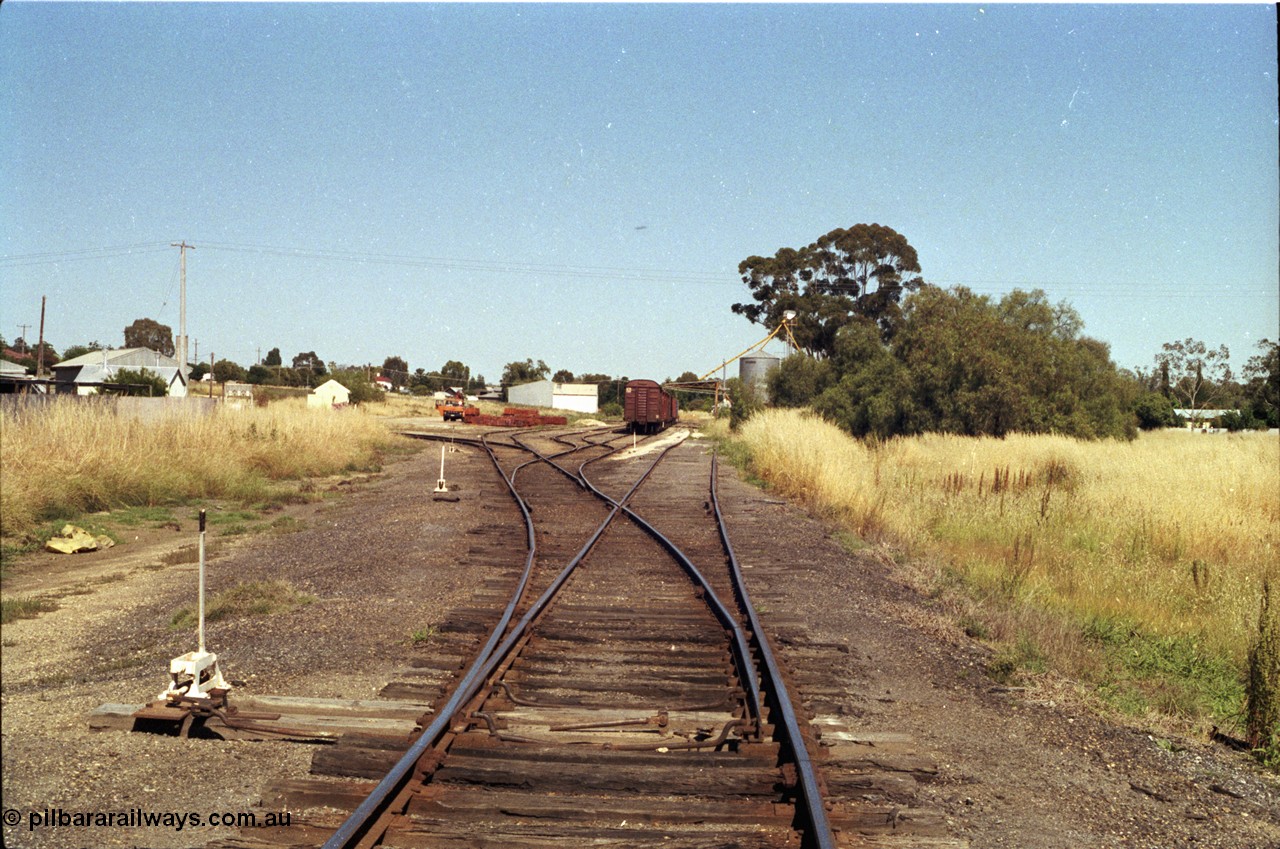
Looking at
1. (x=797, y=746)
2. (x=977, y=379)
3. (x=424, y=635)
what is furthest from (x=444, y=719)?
(x=977, y=379)

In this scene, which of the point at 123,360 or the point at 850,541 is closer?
the point at 850,541

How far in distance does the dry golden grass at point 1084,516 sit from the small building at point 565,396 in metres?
83.1

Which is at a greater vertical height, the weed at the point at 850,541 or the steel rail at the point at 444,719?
the steel rail at the point at 444,719

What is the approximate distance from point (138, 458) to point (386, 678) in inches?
522

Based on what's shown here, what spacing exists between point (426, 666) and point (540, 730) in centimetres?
157

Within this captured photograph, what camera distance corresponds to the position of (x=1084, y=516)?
15.5 meters

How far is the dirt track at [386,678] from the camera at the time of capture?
14.6 feet

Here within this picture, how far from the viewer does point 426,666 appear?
6.42m

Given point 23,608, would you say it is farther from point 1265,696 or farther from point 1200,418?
point 1200,418

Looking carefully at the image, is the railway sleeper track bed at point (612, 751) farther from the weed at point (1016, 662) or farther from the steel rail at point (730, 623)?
the weed at point (1016, 662)


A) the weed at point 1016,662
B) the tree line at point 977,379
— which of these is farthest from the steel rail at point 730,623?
the tree line at point 977,379

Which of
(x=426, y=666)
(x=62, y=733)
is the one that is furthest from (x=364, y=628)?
(x=62, y=733)

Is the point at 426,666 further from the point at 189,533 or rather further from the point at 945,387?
the point at 945,387

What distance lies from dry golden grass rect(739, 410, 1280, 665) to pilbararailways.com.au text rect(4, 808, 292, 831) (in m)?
8.44
